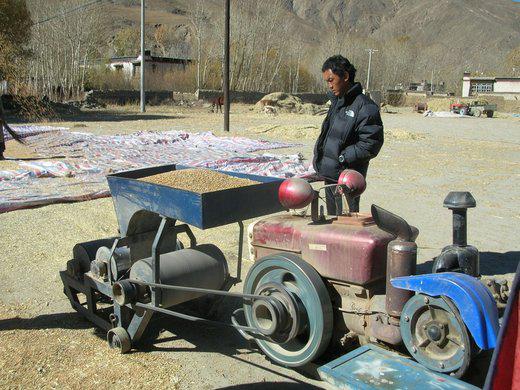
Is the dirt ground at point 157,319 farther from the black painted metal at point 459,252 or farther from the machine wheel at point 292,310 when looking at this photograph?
the black painted metal at point 459,252

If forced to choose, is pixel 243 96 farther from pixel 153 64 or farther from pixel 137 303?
pixel 137 303

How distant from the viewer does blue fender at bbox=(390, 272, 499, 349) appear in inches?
89.1

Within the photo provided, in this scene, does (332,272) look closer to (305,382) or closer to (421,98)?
(305,382)

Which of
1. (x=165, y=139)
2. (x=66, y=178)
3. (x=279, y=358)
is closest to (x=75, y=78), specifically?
(x=165, y=139)

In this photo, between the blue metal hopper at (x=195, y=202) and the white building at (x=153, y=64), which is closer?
the blue metal hopper at (x=195, y=202)

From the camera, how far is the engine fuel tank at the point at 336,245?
280cm

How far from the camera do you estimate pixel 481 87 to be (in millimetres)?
69688

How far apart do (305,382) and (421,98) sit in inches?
2232

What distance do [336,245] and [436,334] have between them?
682mm

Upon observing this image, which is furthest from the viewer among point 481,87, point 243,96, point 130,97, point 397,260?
point 481,87

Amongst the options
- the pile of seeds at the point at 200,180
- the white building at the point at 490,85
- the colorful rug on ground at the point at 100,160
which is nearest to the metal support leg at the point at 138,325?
the pile of seeds at the point at 200,180

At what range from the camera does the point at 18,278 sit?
4.73 m

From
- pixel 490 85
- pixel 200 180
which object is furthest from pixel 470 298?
pixel 490 85

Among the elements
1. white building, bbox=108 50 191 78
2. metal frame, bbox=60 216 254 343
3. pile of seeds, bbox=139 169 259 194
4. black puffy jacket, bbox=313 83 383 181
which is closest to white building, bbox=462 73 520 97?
white building, bbox=108 50 191 78
